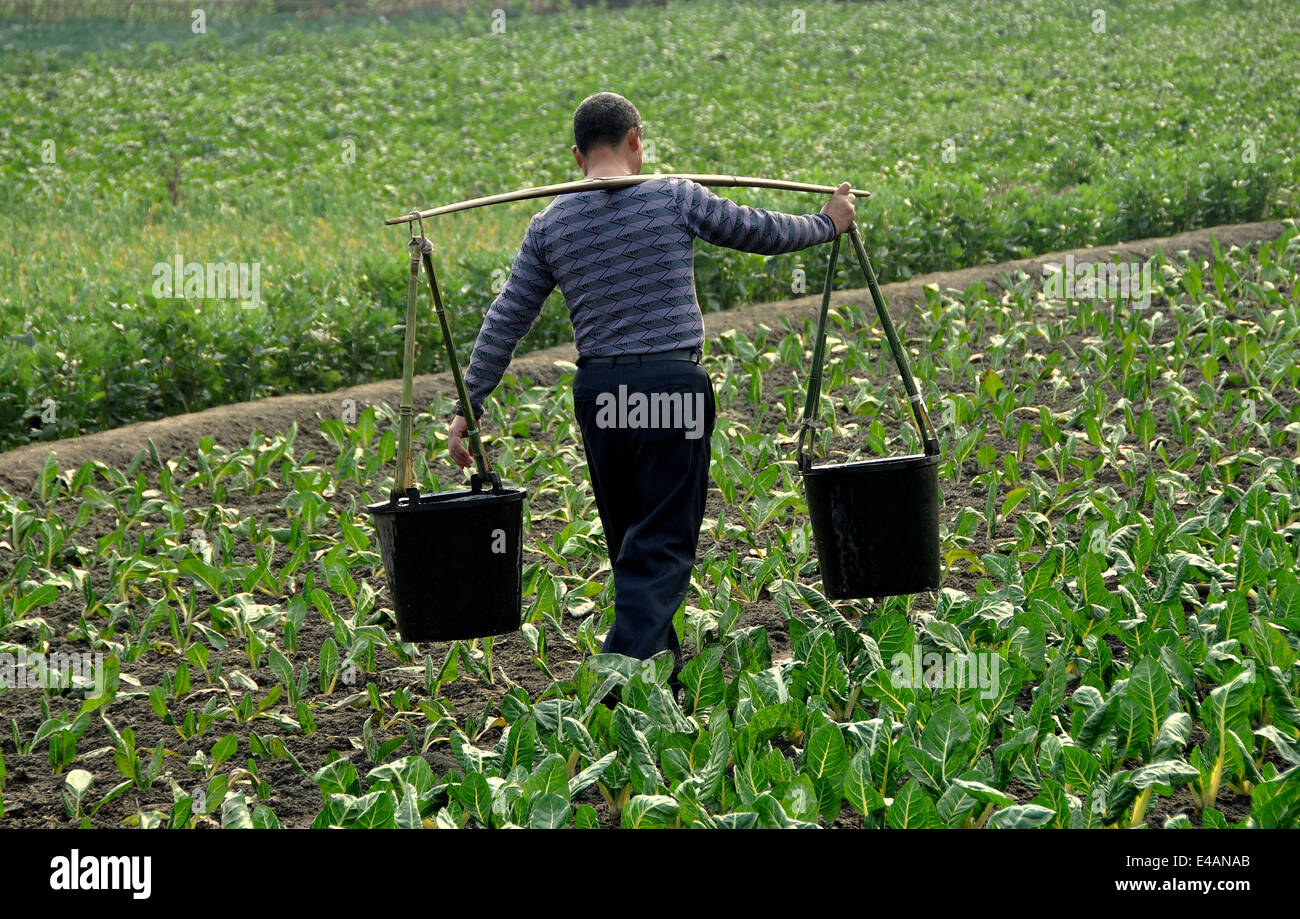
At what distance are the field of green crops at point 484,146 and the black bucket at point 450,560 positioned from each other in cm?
410

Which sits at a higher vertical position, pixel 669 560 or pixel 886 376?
pixel 886 376

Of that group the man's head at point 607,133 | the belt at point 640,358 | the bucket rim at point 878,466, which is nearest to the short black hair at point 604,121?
the man's head at point 607,133

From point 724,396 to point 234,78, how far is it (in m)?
18.1

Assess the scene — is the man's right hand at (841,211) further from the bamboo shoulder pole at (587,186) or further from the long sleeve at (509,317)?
the long sleeve at (509,317)

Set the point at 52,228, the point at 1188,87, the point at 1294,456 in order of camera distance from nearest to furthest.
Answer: the point at 1294,456
the point at 52,228
the point at 1188,87

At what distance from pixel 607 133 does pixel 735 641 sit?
165 centimetres

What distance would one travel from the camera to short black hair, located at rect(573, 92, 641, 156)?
3883mm

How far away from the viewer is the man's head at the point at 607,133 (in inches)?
153

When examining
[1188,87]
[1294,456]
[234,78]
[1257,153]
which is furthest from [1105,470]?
[234,78]

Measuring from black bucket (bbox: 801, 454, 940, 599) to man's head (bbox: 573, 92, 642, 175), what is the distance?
1137 millimetres

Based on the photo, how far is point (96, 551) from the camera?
5832 millimetres

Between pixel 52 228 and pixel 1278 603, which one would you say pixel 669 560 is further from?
pixel 52 228

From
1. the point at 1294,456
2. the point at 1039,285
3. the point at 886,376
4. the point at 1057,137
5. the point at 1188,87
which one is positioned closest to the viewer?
the point at 1294,456

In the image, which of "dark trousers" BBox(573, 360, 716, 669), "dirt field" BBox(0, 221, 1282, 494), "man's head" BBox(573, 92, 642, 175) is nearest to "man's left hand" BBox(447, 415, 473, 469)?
"dark trousers" BBox(573, 360, 716, 669)
